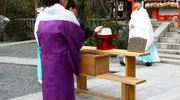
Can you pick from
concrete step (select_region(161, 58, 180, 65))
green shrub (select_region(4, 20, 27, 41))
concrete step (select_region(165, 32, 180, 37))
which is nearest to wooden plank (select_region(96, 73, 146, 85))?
concrete step (select_region(161, 58, 180, 65))

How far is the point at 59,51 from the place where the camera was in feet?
12.9

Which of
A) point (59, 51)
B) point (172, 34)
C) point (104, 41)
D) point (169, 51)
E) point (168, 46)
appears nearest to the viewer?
point (59, 51)

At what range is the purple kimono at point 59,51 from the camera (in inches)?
154

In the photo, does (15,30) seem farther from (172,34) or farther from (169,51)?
(169,51)

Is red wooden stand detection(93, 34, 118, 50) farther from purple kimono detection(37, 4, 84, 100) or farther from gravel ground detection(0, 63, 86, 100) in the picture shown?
gravel ground detection(0, 63, 86, 100)

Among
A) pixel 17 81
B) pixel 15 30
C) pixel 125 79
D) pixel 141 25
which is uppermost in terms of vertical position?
pixel 141 25

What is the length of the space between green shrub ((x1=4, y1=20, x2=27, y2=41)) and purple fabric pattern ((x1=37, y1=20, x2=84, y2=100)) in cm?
1222

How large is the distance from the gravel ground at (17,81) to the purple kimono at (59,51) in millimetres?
2242

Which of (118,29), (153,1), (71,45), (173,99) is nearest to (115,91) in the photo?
(173,99)

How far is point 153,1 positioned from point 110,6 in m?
3.34

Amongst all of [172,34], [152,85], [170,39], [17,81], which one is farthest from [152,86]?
[172,34]

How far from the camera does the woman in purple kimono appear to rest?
392 centimetres

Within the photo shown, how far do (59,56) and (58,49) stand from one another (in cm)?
9

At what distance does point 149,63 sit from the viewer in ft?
27.6
